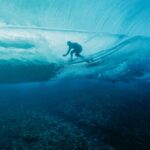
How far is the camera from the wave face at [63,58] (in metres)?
6.36

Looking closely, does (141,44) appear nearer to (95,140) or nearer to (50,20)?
(50,20)

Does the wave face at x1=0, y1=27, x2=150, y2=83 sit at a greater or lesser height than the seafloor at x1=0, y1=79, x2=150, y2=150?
greater

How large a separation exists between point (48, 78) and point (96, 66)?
1758 millimetres

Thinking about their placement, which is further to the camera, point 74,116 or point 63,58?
point 63,58

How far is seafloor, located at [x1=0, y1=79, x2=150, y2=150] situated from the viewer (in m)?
3.68

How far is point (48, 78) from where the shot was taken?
6949mm

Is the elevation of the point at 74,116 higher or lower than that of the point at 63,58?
lower

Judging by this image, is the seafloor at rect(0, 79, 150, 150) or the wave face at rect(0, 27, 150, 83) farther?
the wave face at rect(0, 27, 150, 83)

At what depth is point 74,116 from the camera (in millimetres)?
4797

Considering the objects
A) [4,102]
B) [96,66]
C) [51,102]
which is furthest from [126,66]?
[4,102]

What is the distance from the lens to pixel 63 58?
736 cm

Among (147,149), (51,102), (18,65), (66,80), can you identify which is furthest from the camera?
(66,80)

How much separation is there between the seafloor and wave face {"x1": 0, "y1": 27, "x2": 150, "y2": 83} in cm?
43

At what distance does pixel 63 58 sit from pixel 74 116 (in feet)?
9.63
